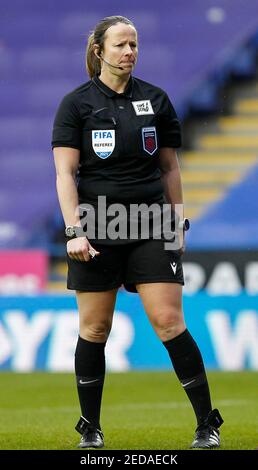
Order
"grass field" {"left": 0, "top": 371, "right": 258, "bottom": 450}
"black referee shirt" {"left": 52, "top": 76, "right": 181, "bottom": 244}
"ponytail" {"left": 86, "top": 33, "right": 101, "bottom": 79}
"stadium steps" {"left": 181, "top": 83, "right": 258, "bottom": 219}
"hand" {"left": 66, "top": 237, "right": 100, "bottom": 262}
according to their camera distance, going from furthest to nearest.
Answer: "stadium steps" {"left": 181, "top": 83, "right": 258, "bottom": 219}
"grass field" {"left": 0, "top": 371, "right": 258, "bottom": 450}
"ponytail" {"left": 86, "top": 33, "right": 101, "bottom": 79}
"black referee shirt" {"left": 52, "top": 76, "right": 181, "bottom": 244}
"hand" {"left": 66, "top": 237, "right": 100, "bottom": 262}

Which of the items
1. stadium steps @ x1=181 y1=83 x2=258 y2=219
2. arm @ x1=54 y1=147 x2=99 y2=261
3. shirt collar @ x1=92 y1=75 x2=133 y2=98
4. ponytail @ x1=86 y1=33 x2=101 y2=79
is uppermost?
stadium steps @ x1=181 y1=83 x2=258 y2=219

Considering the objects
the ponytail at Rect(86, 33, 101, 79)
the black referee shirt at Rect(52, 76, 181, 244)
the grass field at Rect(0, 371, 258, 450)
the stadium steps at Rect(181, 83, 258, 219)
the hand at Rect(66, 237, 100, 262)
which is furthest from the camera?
the stadium steps at Rect(181, 83, 258, 219)

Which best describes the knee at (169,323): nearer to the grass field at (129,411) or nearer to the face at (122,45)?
the grass field at (129,411)

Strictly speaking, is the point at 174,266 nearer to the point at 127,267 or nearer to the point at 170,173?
the point at 127,267

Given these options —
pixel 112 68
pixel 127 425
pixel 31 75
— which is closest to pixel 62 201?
pixel 112 68

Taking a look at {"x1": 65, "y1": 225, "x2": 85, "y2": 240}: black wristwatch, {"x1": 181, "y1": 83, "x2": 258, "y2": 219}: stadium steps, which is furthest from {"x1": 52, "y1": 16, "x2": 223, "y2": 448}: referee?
{"x1": 181, "y1": 83, "x2": 258, "y2": 219}: stadium steps

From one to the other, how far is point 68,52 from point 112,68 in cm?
1105

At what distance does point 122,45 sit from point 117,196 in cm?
66

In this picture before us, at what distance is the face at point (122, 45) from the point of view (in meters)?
4.94

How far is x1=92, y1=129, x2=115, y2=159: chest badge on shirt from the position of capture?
494 cm

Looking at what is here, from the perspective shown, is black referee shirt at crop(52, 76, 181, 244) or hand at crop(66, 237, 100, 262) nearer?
hand at crop(66, 237, 100, 262)

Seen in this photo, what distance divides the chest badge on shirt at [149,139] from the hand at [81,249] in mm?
492

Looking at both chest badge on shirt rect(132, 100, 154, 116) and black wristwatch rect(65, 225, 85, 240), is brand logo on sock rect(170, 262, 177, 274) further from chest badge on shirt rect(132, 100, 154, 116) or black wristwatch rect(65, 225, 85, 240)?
chest badge on shirt rect(132, 100, 154, 116)

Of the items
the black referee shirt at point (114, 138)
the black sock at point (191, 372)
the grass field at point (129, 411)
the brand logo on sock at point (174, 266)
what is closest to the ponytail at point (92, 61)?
the black referee shirt at point (114, 138)
